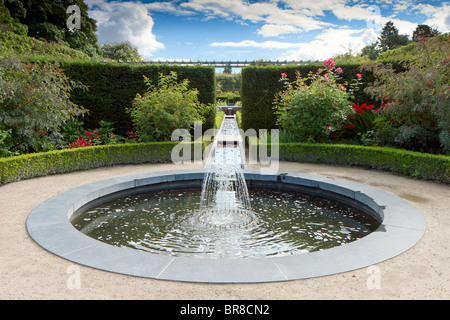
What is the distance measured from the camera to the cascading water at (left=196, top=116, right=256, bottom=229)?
496 cm

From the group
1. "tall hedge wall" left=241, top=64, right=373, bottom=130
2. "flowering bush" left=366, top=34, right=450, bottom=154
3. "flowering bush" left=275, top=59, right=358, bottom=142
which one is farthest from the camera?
"tall hedge wall" left=241, top=64, right=373, bottom=130

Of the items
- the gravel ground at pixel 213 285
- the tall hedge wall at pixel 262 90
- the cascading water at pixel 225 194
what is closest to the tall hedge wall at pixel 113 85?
the tall hedge wall at pixel 262 90

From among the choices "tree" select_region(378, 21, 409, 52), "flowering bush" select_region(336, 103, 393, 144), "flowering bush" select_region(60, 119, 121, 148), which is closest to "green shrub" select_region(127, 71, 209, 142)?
"flowering bush" select_region(60, 119, 121, 148)

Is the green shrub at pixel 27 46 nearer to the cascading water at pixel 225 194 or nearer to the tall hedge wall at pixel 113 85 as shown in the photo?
the tall hedge wall at pixel 113 85

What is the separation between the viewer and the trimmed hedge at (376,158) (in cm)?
666

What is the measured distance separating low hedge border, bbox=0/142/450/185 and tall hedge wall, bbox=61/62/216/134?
3249mm

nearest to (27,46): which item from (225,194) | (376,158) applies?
(225,194)

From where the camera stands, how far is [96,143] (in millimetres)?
9492

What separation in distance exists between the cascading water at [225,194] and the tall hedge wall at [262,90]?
2.42 meters

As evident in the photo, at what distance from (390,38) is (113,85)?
4257cm

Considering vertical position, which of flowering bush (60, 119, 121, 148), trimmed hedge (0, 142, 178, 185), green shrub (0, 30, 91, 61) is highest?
green shrub (0, 30, 91, 61)

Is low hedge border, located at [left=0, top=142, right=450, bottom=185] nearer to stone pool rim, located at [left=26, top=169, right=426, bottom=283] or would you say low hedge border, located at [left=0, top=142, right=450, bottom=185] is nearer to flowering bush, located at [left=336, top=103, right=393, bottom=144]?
flowering bush, located at [left=336, top=103, right=393, bottom=144]

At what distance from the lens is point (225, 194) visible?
655 centimetres
